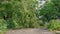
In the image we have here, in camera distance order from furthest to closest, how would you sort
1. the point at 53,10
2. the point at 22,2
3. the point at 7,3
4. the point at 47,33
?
the point at 53,10 → the point at 22,2 → the point at 47,33 → the point at 7,3

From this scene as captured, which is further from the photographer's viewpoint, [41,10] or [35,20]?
[41,10]

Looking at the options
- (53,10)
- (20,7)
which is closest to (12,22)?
(20,7)

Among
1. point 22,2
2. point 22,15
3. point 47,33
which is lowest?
point 47,33

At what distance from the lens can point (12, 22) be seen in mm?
10719

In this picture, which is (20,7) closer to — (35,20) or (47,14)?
(35,20)

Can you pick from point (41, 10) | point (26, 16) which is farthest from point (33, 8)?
point (41, 10)

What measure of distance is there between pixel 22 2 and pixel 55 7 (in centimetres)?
276

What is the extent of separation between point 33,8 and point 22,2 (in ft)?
2.95

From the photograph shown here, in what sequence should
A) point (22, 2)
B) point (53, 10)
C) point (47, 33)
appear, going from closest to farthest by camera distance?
point (47, 33)
point (22, 2)
point (53, 10)

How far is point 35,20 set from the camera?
11133mm

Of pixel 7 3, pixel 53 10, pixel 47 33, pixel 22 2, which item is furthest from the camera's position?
pixel 53 10

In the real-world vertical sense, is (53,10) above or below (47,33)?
above

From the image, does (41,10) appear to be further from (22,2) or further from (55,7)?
(22,2)

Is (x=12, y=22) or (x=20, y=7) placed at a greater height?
(x=20, y=7)
